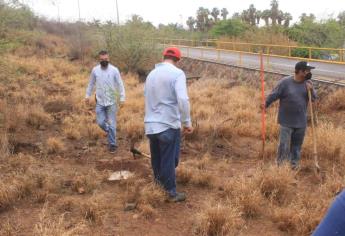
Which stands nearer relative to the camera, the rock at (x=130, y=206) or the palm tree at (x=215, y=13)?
the rock at (x=130, y=206)

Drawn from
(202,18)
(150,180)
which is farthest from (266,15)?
(150,180)

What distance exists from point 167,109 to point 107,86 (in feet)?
8.53

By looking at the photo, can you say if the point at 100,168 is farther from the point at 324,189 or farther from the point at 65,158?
the point at 324,189

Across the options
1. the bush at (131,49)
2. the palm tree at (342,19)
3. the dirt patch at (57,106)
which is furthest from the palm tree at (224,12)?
the dirt patch at (57,106)

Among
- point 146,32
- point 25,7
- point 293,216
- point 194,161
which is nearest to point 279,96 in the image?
point 194,161

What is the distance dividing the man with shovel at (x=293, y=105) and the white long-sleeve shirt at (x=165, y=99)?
1.89 metres

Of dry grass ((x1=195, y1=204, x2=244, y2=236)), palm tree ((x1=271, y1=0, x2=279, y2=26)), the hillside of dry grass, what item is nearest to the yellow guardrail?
the hillside of dry grass

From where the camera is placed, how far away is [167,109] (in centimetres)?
490

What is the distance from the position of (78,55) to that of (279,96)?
2290cm

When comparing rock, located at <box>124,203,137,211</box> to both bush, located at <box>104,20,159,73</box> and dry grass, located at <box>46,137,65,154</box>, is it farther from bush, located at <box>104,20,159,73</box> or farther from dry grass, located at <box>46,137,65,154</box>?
bush, located at <box>104,20,159,73</box>

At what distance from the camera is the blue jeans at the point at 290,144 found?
20.4ft

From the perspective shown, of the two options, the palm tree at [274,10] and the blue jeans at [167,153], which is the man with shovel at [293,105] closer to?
the blue jeans at [167,153]

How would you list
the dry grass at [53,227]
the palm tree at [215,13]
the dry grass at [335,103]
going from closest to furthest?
1. the dry grass at [53,227]
2. the dry grass at [335,103]
3. the palm tree at [215,13]

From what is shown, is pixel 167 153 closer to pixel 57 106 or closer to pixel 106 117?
pixel 106 117
